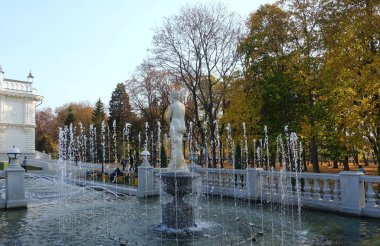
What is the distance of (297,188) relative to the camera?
13469 mm

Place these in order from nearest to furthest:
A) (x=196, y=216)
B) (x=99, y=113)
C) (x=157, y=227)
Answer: (x=157, y=227)
(x=196, y=216)
(x=99, y=113)

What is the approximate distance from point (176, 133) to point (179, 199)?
1.96 meters

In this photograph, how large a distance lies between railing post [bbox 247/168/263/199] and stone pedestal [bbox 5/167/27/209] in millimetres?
9572

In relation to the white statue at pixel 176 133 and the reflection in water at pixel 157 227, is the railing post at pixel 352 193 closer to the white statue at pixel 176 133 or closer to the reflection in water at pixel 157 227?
the reflection in water at pixel 157 227

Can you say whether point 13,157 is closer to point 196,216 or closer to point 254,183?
point 196,216

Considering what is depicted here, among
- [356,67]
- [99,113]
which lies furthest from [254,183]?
[99,113]

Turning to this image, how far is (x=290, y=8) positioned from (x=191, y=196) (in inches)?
741

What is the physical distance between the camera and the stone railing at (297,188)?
1193cm

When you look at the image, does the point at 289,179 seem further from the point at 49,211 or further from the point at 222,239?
the point at 49,211

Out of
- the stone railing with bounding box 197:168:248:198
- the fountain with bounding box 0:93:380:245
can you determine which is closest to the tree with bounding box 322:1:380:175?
the fountain with bounding box 0:93:380:245

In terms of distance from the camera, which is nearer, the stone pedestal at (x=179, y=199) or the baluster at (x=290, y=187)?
the stone pedestal at (x=179, y=199)

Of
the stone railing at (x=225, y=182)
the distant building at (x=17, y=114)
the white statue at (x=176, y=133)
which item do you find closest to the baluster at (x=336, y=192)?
the stone railing at (x=225, y=182)

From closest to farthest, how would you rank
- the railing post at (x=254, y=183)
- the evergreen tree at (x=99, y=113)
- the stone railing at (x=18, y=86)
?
the railing post at (x=254, y=183) < the stone railing at (x=18, y=86) < the evergreen tree at (x=99, y=113)

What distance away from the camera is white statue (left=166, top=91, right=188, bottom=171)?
35.1 ft
